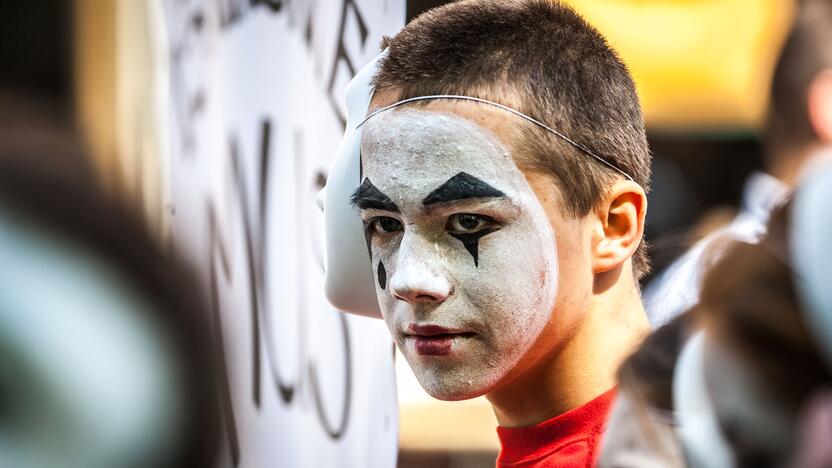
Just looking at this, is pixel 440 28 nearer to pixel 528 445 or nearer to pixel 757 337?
pixel 528 445

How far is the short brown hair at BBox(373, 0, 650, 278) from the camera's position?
9.04 ft

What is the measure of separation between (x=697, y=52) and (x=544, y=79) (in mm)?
3089

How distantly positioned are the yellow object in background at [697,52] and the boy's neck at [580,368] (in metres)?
2.63

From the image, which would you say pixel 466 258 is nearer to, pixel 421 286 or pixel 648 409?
pixel 421 286

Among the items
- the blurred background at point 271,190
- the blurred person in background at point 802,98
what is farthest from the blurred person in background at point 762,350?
the blurred person in background at point 802,98

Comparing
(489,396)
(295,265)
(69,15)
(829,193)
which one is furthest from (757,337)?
(69,15)

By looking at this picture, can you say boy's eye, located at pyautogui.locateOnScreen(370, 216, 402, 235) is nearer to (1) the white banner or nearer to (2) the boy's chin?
(2) the boy's chin

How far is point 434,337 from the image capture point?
2.74 meters

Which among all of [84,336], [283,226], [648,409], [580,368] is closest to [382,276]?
[580,368]

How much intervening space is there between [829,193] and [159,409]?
752 mm

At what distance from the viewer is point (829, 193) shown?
1.38 metres

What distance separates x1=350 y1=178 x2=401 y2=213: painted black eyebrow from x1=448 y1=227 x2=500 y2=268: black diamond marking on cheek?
0.17 m

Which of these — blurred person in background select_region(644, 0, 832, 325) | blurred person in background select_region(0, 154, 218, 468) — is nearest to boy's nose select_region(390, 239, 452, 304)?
blurred person in background select_region(644, 0, 832, 325)

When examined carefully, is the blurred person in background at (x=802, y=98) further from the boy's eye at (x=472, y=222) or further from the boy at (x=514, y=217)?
the boy's eye at (x=472, y=222)
